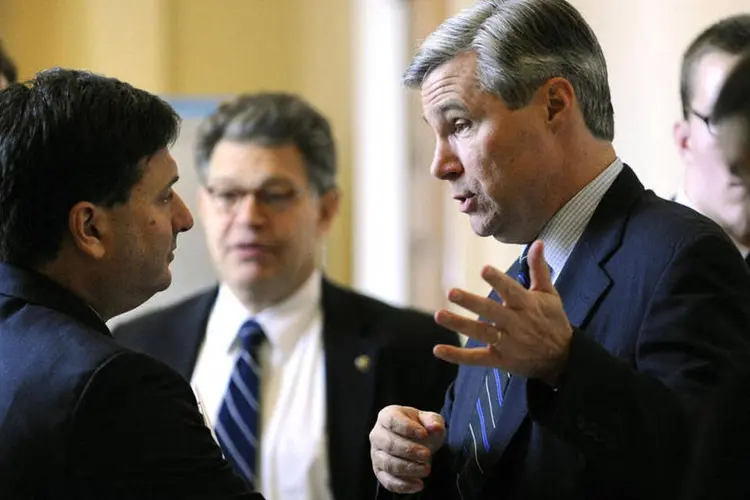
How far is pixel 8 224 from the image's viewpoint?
55.6 inches

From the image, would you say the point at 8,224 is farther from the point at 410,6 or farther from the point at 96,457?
the point at 410,6

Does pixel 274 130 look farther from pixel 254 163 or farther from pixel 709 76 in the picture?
pixel 709 76

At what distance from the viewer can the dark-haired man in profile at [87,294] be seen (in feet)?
4.19

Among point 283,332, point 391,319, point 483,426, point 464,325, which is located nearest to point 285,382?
point 283,332

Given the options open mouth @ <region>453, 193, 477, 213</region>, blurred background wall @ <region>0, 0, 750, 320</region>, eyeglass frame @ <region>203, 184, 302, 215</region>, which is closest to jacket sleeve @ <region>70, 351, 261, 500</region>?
open mouth @ <region>453, 193, 477, 213</region>

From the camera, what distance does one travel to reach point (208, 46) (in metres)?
3.87

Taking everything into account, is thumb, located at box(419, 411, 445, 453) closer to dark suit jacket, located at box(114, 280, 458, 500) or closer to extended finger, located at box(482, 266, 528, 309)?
extended finger, located at box(482, 266, 528, 309)

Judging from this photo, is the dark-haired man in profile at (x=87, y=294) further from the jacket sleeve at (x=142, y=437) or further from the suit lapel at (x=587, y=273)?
the suit lapel at (x=587, y=273)

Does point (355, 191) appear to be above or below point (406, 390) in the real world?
above

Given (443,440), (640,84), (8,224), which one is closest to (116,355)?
(8,224)

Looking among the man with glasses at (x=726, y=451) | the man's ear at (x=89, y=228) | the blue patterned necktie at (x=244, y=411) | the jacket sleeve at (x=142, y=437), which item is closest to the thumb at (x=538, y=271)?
the man with glasses at (x=726, y=451)

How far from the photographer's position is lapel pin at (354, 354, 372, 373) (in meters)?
2.41

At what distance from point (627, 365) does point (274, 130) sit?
60.9 inches

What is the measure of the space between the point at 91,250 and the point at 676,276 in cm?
76
